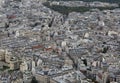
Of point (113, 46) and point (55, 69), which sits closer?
point (55, 69)

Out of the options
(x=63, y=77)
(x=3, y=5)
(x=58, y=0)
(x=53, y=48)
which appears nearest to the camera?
(x=63, y=77)

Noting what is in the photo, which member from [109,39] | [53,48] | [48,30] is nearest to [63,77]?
[53,48]

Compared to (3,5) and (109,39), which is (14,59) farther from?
(3,5)

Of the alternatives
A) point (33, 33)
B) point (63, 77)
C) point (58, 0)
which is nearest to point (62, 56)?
point (63, 77)

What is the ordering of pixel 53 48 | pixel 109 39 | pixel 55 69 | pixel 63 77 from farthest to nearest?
1. pixel 109 39
2. pixel 53 48
3. pixel 55 69
4. pixel 63 77

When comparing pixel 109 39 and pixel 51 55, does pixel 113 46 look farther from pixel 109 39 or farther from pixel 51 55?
pixel 51 55

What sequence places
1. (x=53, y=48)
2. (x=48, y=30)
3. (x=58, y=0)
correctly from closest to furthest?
1. (x=53, y=48)
2. (x=48, y=30)
3. (x=58, y=0)
